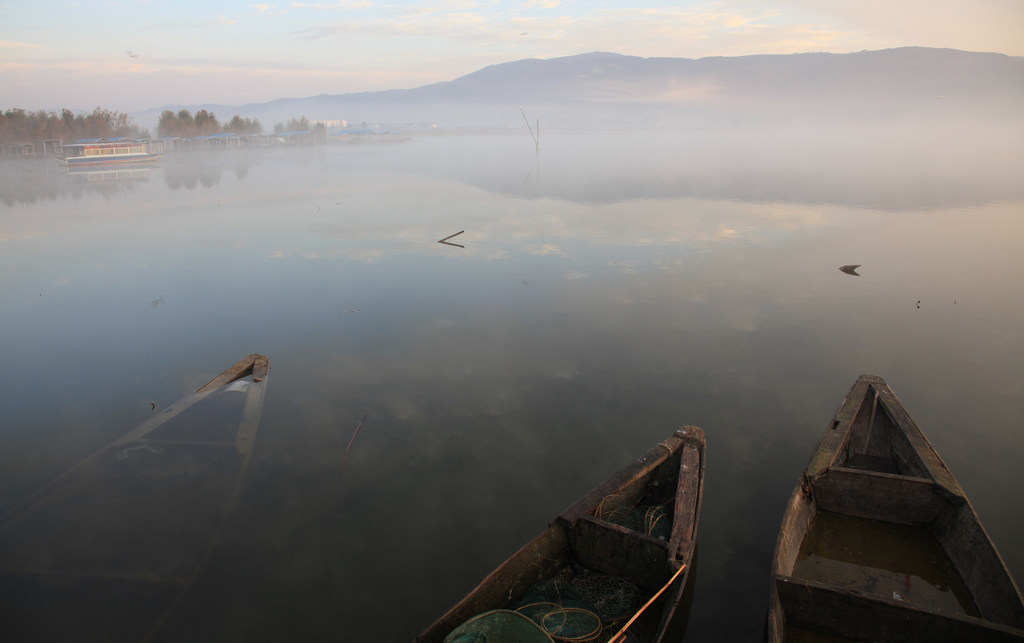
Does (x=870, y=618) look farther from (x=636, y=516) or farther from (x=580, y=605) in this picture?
(x=580, y=605)

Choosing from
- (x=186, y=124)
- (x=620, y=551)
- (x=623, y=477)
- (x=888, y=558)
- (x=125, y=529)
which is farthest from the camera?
→ (x=186, y=124)

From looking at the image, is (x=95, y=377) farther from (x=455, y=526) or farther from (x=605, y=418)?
(x=605, y=418)

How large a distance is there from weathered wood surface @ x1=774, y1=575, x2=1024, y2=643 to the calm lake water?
723mm

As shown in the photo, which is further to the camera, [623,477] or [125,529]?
[125,529]

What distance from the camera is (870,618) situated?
3.69 m

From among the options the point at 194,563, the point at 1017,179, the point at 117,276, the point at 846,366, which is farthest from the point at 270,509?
the point at 1017,179

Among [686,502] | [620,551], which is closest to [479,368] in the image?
[686,502]

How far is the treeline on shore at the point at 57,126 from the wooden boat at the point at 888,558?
72.8 meters

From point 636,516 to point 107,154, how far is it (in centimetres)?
5874

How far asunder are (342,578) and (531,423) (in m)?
2.97

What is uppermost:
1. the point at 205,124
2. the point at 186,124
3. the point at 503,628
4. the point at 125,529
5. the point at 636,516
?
the point at 205,124

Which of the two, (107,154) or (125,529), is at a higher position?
(107,154)

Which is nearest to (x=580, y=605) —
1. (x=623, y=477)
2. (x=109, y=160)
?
(x=623, y=477)

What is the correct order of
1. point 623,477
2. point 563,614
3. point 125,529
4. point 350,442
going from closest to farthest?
point 563,614
point 623,477
point 125,529
point 350,442
